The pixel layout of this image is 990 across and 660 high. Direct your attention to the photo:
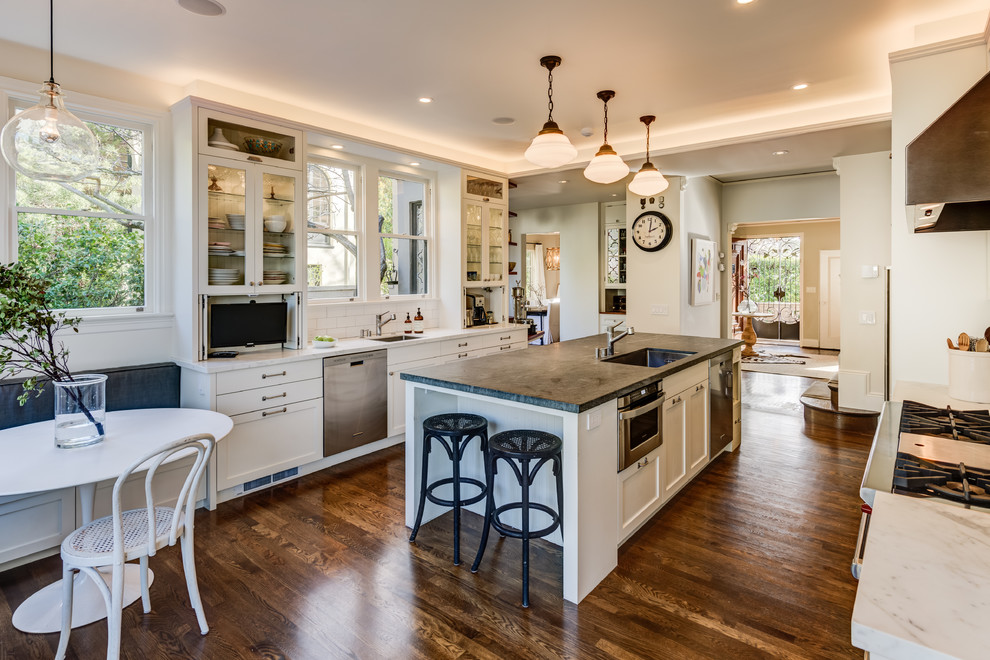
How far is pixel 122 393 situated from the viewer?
3.19 m

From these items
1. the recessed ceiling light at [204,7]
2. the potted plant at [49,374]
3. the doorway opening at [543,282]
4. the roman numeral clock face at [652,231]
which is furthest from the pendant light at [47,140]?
the doorway opening at [543,282]

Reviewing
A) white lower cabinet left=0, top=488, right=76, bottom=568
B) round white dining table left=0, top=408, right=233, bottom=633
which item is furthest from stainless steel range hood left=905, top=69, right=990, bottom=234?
white lower cabinet left=0, top=488, right=76, bottom=568

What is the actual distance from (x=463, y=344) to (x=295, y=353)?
1.70 meters

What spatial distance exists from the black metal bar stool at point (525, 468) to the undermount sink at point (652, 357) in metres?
1.27

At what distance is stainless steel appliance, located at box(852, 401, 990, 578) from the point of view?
1335 mm

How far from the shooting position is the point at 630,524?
2707mm

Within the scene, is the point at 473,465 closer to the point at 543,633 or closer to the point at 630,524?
the point at 630,524

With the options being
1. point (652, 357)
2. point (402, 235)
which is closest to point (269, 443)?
point (402, 235)

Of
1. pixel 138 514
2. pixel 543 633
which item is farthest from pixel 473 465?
pixel 138 514

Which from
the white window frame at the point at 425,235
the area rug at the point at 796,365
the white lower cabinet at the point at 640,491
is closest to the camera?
the white lower cabinet at the point at 640,491

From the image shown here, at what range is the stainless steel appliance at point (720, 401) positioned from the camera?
3730mm

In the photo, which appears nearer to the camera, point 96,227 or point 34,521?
point 34,521

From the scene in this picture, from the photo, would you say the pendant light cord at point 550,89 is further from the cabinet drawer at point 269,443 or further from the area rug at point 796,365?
the area rug at point 796,365

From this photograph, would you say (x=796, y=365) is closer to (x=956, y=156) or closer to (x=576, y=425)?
(x=576, y=425)
